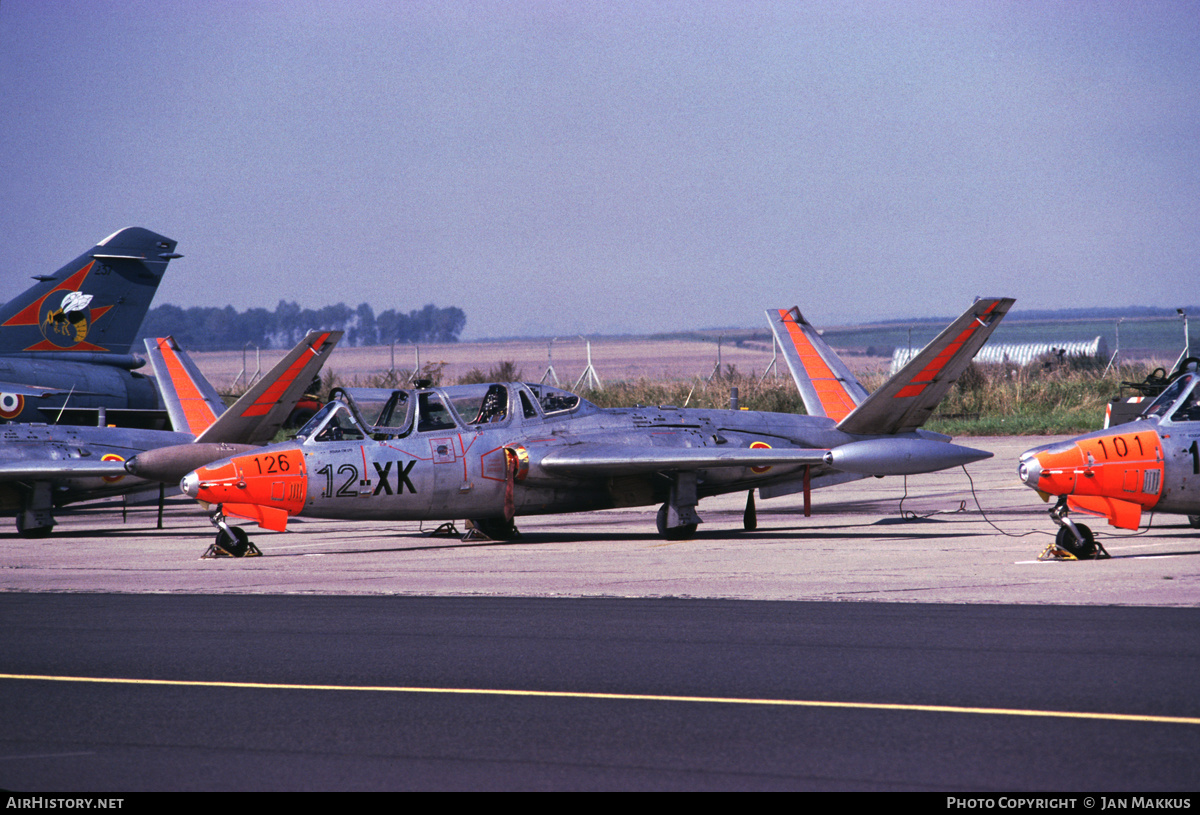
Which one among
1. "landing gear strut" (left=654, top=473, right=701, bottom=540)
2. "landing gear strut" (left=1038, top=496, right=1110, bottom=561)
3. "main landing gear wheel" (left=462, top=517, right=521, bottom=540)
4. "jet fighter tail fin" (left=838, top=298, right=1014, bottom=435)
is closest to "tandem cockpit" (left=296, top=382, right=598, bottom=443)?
"main landing gear wheel" (left=462, top=517, right=521, bottom=540)

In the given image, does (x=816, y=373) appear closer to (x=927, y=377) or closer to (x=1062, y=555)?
(x=927, y=377)

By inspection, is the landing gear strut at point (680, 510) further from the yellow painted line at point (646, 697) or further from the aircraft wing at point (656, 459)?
the yellow painted line at point (646, 697)

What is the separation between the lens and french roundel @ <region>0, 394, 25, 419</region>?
25078mm

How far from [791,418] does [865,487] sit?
750 cm

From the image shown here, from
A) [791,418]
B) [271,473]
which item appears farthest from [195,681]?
[791,418]

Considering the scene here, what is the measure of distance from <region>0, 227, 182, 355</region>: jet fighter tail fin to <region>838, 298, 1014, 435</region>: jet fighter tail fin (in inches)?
787

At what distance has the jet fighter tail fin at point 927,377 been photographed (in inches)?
655

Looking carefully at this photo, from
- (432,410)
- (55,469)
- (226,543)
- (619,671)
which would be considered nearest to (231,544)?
(226,543)

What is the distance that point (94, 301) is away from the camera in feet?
99.0
